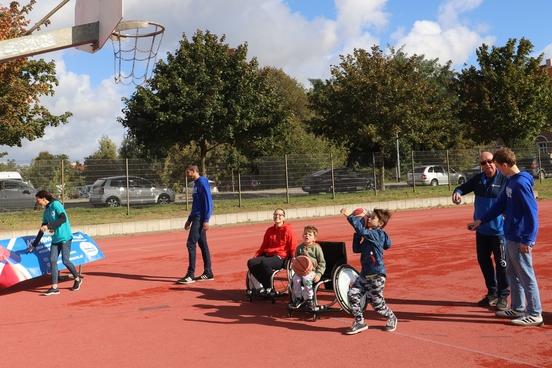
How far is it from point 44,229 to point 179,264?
3592 mm

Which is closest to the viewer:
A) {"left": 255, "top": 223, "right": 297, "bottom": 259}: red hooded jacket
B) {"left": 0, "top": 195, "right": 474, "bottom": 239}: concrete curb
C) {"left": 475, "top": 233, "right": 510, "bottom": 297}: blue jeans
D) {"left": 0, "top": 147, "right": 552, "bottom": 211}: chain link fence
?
{"left": 475, "top": 233, "right": 510, "bottom": 297}: blue jeans

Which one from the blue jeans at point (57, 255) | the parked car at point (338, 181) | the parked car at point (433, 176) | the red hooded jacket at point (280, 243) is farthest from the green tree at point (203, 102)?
the red hooded jacket at point (280, 243)

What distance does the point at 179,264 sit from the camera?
1239 centimetres

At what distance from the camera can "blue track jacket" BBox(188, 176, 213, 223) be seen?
10.0m

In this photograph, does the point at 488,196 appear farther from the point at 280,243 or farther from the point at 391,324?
the point at 280,243

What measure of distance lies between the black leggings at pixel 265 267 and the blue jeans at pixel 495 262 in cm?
264

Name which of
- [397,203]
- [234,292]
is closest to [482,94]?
[397,203]

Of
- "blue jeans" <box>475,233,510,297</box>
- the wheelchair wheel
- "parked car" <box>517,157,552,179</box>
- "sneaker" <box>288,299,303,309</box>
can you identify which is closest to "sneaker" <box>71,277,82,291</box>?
"sneaker" <box>288,299,303,309</box>

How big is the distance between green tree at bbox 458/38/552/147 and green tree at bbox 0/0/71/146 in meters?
24.0

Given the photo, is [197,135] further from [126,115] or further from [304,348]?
[304,348]

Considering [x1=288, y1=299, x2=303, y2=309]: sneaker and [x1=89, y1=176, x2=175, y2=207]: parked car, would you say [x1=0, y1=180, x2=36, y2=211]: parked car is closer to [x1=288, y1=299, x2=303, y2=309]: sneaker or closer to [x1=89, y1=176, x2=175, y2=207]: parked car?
[x1=89, y1=176, x2=175, y2=207]: parked car

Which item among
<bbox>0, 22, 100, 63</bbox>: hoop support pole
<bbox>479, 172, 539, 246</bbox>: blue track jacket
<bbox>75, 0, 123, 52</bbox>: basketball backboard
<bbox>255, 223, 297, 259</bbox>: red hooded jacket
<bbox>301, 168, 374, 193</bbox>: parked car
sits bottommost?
<bbox>255, 223, 297, 259</bbox>: red hooded jacket

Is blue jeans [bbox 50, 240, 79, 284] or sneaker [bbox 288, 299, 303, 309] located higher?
blue jeans [bbox 50, 240, 79, 284]

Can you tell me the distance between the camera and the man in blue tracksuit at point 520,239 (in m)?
6.42
